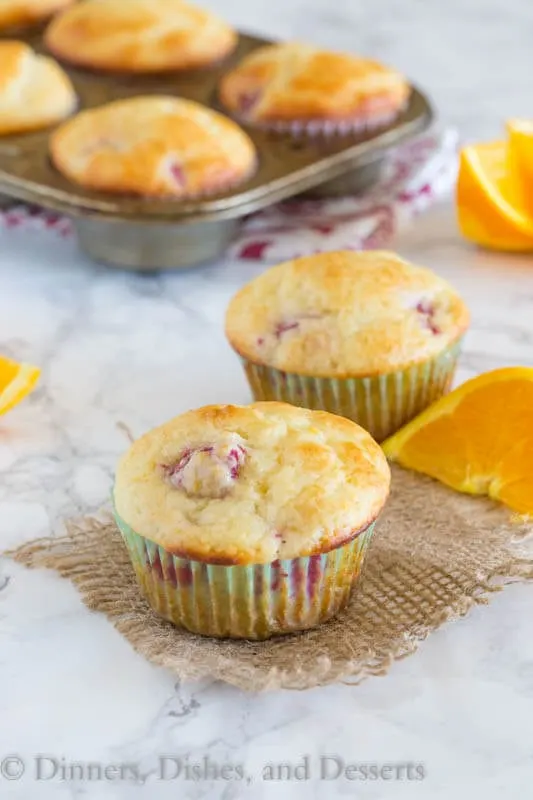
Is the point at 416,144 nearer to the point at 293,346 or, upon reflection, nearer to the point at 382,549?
the point at 293,346

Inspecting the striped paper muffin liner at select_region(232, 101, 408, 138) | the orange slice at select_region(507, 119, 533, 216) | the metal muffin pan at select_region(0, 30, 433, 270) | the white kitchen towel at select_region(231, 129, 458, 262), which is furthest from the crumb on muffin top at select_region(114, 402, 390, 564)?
the striped paper muffin liner at select_region(232, 101, 408, 138)

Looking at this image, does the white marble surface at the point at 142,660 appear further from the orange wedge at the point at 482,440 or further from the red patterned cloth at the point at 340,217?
the orange wedge at the point at 482,440

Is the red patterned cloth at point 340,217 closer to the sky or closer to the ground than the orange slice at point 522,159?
closer to the ground

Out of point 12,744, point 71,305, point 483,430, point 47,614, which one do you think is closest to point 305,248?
point 71,305

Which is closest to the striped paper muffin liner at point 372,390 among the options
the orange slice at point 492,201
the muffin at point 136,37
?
the orange slice at point 492,201

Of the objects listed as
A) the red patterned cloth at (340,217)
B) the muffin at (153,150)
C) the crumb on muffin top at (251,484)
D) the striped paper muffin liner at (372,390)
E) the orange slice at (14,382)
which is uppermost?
the crumb on muffin top at (251,484)

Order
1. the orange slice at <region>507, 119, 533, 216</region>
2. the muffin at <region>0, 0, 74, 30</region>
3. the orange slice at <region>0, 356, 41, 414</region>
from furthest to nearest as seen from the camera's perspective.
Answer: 1. the muffin at <region>0, 0, 74, 30</region>
2. the orange slice at <region>507, 119, 533, 216</region>
3. the orange slice at <region>0, 356, 41, 414</region>

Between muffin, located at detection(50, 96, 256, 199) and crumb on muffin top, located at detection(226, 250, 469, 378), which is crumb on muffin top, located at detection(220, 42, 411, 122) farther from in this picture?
crumb on muffin top, located at detection(226, 250, 469, 378)
